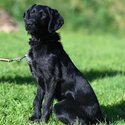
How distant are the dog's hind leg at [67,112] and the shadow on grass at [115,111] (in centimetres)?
88

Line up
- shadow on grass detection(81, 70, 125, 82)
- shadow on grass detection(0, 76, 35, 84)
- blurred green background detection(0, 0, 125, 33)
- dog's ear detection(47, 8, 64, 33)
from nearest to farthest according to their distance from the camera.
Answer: dog's ear detection(47, 8, 64, 33), shadow on grass detection(0, 76, 35, 84), shadow on grass detection(81, 70, 125, 82), blurred green background detection(0, 0, 125, 33)

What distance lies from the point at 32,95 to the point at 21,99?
41 cm

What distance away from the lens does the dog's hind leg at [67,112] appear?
6500 millimetres

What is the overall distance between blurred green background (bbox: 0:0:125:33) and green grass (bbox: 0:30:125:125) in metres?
2.66

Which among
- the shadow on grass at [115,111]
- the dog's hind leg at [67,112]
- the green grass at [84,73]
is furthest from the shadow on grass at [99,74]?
the dog's hind leg at [67,112]

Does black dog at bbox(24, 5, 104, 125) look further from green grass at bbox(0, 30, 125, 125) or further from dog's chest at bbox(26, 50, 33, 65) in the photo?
green grass at bbox(0, 30, 125, 125)

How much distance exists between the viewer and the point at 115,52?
1650 cm

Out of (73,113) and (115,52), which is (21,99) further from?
(115,52)

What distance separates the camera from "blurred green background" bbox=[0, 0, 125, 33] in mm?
22547

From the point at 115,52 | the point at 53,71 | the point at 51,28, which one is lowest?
the point at 115,52

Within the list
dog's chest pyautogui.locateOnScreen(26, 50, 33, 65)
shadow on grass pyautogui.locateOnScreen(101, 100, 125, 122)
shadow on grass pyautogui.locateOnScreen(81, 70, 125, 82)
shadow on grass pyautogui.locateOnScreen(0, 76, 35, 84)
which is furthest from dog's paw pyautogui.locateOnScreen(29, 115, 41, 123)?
shadow on grass pyautogui.locateOnScreen(81, 70, 125, 82)

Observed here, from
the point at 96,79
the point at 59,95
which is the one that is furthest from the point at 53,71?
the point at 96,79

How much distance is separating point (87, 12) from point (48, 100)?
17.2m

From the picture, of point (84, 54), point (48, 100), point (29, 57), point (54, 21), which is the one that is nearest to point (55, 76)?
point (48, 100)
